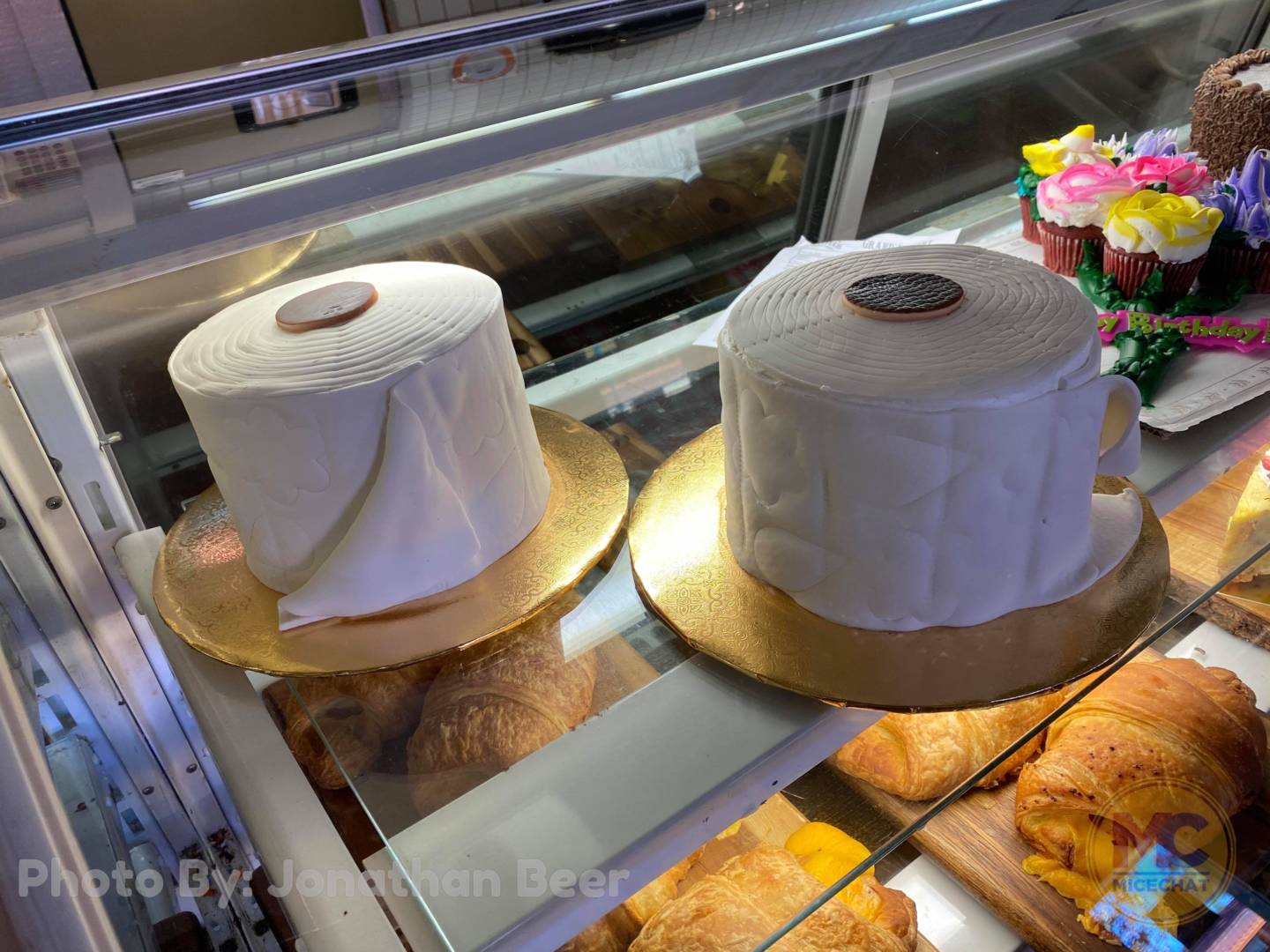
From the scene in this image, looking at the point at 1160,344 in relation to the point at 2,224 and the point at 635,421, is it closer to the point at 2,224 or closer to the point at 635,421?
the point at 635,421

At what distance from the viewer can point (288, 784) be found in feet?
1.83

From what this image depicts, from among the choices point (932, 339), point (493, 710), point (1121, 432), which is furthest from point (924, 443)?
point (493, 710)

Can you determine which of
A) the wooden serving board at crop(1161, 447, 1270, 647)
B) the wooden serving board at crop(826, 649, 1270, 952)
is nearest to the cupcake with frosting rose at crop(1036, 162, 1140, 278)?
the wooden serving board at crop(1161, 447, 1270, 647)

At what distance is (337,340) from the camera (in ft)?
1.85

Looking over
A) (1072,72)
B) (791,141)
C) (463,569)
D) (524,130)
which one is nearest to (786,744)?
(463,569)

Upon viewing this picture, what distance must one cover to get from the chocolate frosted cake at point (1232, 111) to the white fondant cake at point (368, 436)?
2.83 ft

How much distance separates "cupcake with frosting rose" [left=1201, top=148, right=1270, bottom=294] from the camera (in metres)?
0.88

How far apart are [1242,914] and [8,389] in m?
1.18

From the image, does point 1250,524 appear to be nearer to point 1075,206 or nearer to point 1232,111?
point 1075,206

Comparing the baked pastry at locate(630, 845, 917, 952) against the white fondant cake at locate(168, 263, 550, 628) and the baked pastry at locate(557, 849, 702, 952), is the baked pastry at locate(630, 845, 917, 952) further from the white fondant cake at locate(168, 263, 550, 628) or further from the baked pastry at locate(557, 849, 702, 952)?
the white fondant cake at locate(168, 263, 550, 628)

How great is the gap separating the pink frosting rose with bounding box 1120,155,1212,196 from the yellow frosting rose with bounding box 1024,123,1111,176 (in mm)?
41

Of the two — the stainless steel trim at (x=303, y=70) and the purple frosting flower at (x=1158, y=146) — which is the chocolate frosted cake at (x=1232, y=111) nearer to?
the purple frosting flower at (x=1158, y=146)

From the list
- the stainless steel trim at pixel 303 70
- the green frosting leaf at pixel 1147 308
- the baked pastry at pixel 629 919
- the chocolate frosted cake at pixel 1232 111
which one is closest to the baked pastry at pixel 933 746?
the baked pastry at pixel 629 919

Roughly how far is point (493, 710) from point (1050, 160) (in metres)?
0.83
